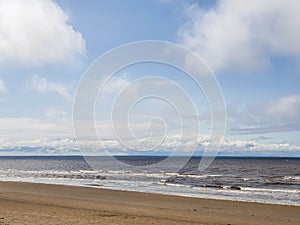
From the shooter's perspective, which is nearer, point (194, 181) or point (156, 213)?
point (156, 213)

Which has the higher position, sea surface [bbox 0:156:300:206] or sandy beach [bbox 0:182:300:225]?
sea surface [bbox 0:156:300:206]

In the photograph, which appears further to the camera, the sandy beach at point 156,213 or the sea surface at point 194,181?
the sea surface at point 194,181

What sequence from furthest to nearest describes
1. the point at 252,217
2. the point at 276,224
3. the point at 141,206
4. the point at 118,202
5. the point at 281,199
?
the point at 281,199 → the point at 118,202 → the point at 141,206 → the point at 252,217 → the point at 276,224

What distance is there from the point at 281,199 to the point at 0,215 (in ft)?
65.1

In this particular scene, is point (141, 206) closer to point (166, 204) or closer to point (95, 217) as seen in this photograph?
point (166, 204)

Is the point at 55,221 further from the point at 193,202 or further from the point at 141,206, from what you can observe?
the point at 193,202

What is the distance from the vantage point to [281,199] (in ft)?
92.2

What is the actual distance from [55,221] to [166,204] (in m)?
10.3

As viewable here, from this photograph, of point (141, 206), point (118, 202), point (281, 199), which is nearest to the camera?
point (141, 206)

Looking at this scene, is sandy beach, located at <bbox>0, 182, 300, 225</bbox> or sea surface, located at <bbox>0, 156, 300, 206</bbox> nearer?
sandy beach, located at <bbox>0, 182, 300, 225</bbox>

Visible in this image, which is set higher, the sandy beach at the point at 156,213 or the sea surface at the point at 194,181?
the sea surface at the point at 194,181

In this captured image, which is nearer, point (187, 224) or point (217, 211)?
point (187, 224)

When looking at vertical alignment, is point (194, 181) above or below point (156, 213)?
above

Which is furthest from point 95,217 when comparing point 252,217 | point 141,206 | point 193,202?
point 193,202
